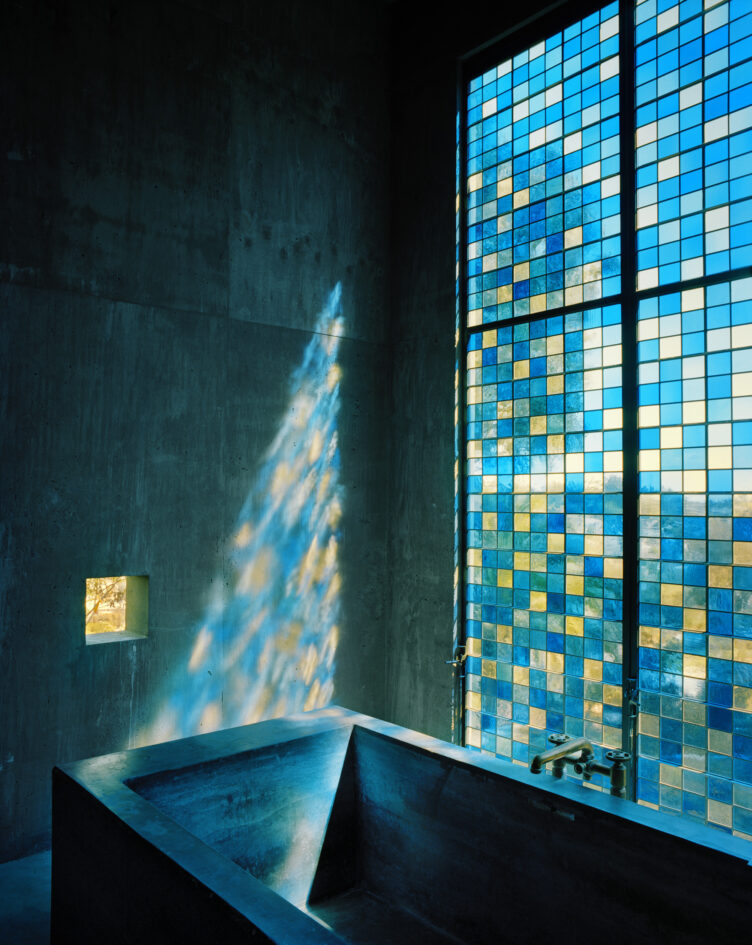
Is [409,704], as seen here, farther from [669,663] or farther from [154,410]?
[154,410]

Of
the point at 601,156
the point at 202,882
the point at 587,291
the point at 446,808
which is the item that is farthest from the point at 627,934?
the point at 601,156

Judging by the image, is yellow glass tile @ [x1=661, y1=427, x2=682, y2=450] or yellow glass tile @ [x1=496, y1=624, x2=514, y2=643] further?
yellow glass tile @ [x1=496, y1=624, x2=514, y2=643]

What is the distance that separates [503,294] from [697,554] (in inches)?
64.8

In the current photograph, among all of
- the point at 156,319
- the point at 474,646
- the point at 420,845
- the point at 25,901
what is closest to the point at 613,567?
the point at 474,646

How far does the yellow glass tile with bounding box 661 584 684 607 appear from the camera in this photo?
9.80 ft

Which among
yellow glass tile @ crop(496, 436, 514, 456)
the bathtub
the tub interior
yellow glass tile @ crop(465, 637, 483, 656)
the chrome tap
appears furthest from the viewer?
yellow glass tile @ crop(465, 637, 483, 656)

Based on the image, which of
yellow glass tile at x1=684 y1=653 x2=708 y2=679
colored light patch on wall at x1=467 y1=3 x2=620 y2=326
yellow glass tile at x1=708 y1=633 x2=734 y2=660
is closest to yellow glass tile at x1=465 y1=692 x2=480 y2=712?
yellow glass tile at x1=684 y1=653 x2=708 y2=679

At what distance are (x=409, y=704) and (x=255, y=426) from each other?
178 cm

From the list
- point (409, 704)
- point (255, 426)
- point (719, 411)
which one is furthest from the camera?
point (409, 704)

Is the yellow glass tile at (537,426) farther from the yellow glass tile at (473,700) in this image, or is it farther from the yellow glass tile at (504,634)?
the yellow glass tile at (473,700)

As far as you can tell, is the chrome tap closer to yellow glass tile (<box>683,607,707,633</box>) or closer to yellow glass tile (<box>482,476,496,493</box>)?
yellow glass tile (<box>683,607,707,633</box>)

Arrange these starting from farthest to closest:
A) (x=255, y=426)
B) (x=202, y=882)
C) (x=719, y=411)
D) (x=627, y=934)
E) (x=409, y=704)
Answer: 1. (x=409, y=704)
2. (x=255, y=426)
3. (x=719, y=411)
4. (x=627, y=934)
5. (x=202, y=882)

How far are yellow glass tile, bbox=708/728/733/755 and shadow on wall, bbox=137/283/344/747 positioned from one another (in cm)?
191

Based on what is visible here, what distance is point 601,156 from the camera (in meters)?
3.34
